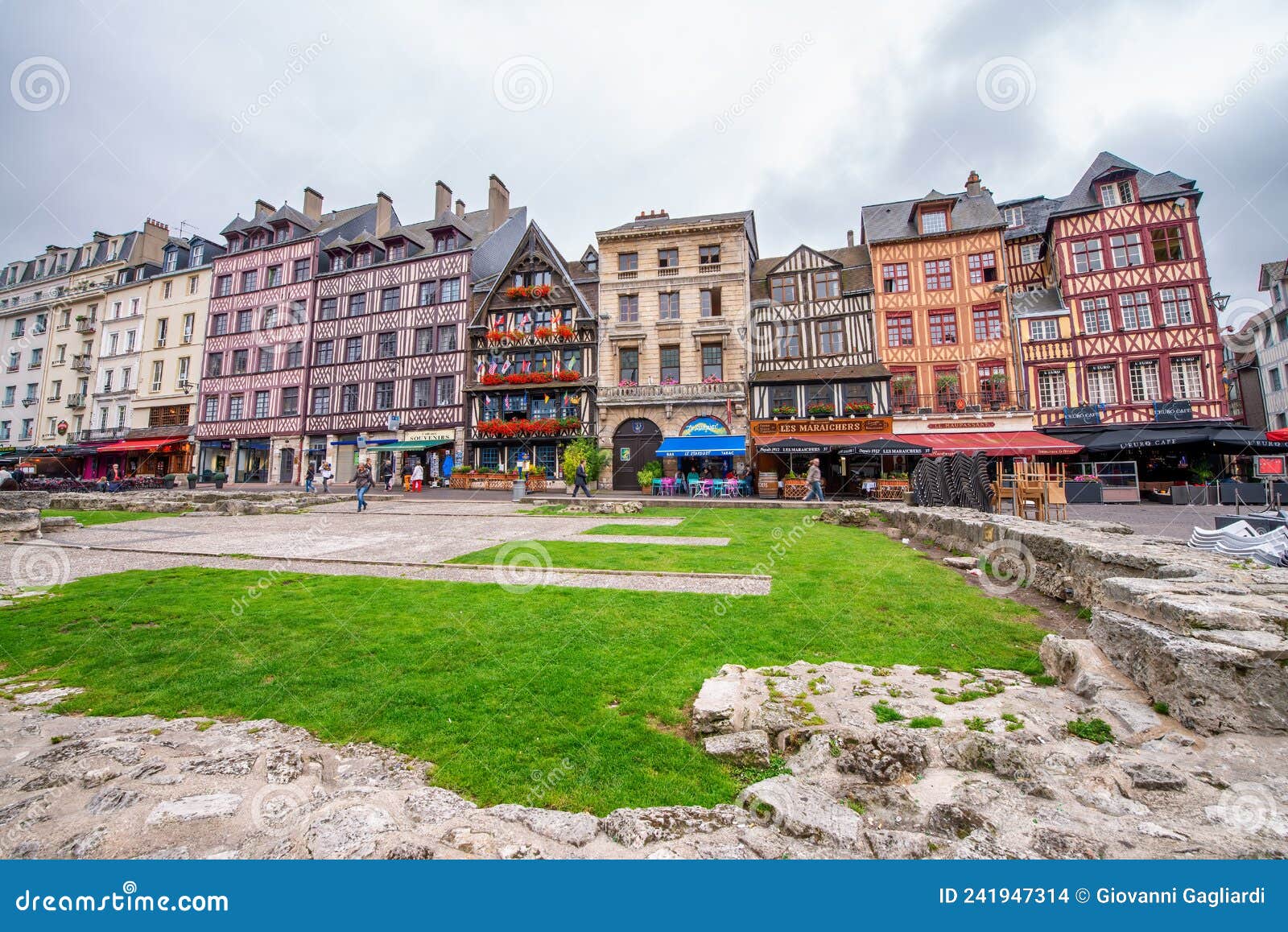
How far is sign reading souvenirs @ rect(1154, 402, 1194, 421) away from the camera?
24312mm

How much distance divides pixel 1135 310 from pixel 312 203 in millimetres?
52587

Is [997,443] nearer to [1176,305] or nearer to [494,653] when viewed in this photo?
[1176,305]

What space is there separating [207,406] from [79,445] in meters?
10.6

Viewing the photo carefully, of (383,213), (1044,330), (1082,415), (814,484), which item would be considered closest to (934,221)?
(1044,330)

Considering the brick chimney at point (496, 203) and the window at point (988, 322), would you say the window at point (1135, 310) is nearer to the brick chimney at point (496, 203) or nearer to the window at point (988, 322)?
the window at point (988, 322)

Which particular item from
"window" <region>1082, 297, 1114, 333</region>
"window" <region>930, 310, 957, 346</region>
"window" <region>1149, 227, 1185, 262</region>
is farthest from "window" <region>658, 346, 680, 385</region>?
"window" <region>1149, 227, 1185, 262</region>

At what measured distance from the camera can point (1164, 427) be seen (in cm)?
2419

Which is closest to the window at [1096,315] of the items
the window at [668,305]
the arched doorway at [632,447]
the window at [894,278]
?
the window at [894,278]

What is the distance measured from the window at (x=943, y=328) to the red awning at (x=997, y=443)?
5.01 m

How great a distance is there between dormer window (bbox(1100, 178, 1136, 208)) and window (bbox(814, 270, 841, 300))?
1331cm

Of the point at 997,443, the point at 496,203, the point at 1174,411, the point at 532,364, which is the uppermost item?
the point at 496,203

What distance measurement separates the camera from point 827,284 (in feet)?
94.2

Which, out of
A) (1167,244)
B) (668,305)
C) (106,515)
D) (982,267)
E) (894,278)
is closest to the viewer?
(106,515)

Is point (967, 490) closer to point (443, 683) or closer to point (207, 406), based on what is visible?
point (443, 683)
